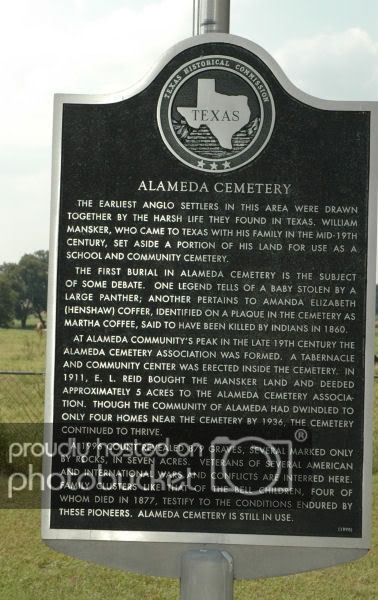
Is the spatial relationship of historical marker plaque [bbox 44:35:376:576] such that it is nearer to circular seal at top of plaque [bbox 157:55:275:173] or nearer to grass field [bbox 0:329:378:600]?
circular seal at top of plaque [bbox 157:55:275:173]

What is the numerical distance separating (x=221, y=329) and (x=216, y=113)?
1.23 meters

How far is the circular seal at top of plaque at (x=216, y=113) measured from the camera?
176 inches

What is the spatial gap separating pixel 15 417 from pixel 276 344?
6.21 meters

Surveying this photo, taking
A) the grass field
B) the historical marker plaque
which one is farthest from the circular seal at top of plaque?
the grass field

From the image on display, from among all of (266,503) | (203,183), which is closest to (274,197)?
(203,183)

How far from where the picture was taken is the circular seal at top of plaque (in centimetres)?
448

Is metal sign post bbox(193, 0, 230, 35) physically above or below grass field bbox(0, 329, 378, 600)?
above

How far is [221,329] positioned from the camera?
443cm

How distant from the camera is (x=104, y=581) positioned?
693 centimetres

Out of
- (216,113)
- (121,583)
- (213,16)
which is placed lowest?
(121,583)

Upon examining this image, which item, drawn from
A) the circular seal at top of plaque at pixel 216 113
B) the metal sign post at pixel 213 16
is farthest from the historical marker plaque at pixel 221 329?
the metal sign post at pixel 213 16

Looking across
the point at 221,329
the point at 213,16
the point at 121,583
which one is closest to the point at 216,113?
the point at 213,16

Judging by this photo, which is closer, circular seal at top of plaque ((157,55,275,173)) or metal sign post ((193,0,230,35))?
circular seal at top of plaque ((157,55,275,173))

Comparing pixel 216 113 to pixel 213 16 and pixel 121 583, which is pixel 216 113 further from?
pixel 121 583
